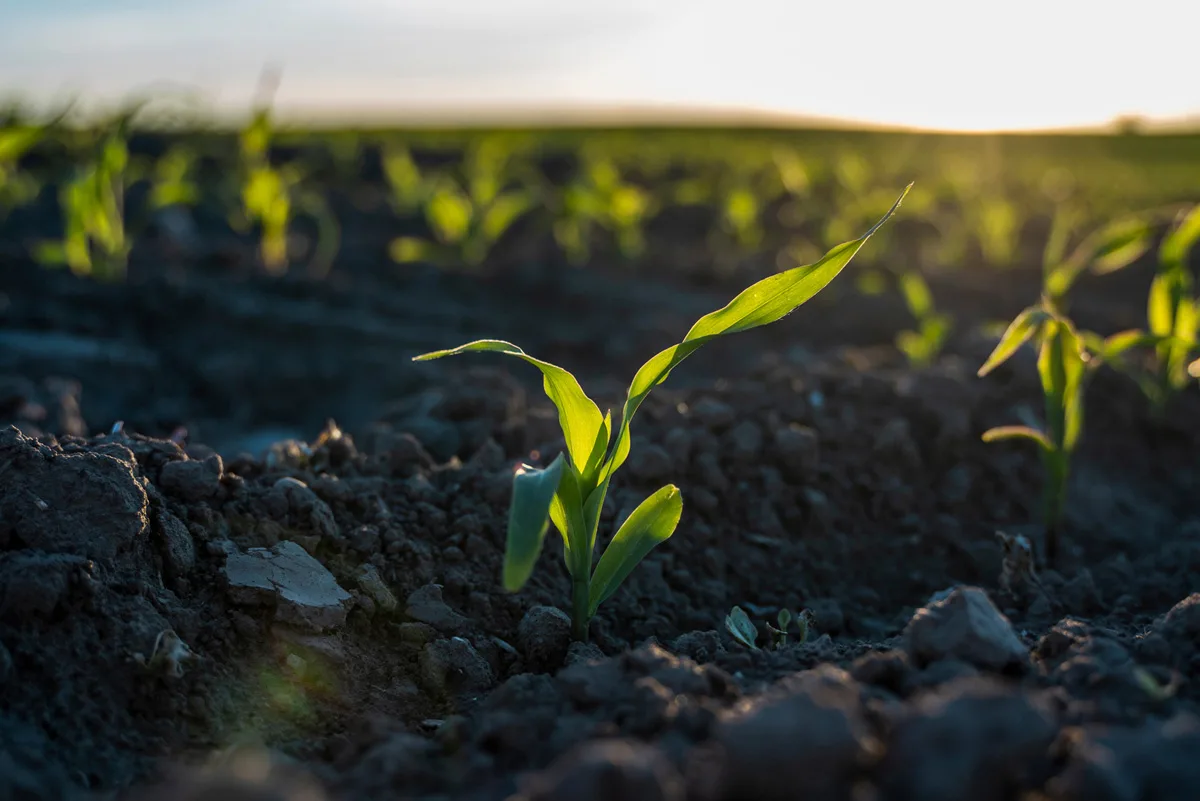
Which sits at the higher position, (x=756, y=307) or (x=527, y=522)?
(x=756, y=307)

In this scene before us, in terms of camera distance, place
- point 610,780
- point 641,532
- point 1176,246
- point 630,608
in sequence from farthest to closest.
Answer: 1. point 1176,246
2. point 630,608
3. point 641,532
4. point 610,780

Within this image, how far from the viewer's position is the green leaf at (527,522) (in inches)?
44.4

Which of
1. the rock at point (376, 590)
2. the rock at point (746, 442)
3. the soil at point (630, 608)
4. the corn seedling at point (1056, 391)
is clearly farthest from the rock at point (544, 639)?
the corn seedling at point (1056, 391)

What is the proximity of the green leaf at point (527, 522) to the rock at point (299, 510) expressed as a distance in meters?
0.56

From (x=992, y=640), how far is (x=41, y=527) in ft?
4.27

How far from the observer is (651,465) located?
7.03 feet

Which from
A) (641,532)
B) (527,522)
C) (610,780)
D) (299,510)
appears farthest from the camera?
(299,510)

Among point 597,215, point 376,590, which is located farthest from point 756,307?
point 597,215

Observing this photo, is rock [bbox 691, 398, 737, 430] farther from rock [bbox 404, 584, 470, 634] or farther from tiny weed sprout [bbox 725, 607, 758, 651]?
rock [bbox 404, 584, 470, 634]

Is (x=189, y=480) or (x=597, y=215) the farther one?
(x=597, y=215)

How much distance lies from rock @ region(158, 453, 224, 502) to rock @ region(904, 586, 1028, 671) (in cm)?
113

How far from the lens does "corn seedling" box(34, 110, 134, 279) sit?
4.36 metres

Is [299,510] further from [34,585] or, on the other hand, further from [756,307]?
[756,307]

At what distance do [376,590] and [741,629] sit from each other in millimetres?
602
